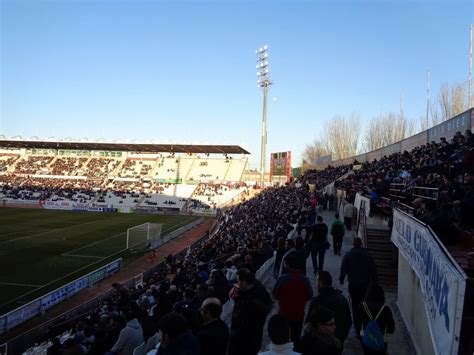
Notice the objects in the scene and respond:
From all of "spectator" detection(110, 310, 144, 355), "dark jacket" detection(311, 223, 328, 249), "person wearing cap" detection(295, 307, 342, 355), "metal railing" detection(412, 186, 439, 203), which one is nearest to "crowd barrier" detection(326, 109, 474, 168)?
"metal railing" detection(412, 186, 439, 203)

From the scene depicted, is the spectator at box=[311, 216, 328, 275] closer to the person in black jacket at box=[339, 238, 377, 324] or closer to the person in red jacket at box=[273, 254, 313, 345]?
the person in black jacket at box=[339, 238, 377, 324]

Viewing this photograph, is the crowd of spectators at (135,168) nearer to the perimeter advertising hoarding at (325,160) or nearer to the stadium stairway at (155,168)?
the stadium stairway at (155,168)

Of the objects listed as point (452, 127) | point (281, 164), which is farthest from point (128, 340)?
point (281, 164)

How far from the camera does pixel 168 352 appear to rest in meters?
3.25

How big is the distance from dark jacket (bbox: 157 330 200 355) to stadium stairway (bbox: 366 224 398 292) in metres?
7.61

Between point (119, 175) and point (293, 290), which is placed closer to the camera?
point (293, 290)

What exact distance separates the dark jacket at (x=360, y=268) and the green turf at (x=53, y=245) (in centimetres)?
1642

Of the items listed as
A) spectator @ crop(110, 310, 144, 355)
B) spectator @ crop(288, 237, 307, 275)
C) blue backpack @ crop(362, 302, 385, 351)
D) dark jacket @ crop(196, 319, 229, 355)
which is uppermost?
spectator @ crop(288, 237, 307, 275)

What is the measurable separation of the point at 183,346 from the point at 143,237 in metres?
30.1

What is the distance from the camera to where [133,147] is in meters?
70.2

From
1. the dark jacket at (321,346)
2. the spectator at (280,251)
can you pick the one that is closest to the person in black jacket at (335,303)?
the dark jacket at (321,346)

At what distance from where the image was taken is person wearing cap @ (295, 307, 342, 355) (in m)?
3.08

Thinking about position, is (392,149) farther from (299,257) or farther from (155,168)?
(155,168)

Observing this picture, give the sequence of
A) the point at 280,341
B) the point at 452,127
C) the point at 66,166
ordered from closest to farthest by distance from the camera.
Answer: the point at 280,341 → the point at 452,127 → the point at 66,166
